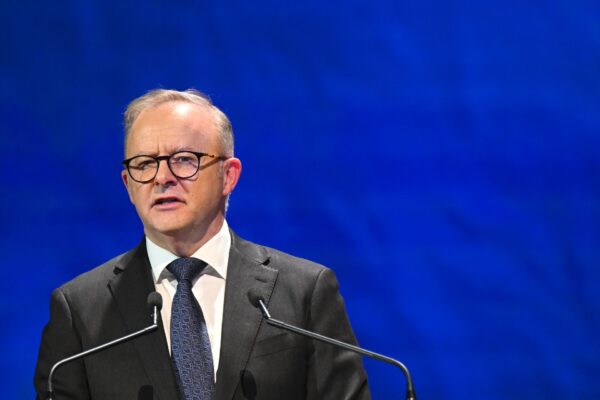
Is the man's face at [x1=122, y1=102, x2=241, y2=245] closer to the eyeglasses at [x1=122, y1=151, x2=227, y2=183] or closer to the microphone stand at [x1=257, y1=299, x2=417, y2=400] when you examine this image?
the eyeglasses at [x1=122, y1=151, x2=227, y2=183]

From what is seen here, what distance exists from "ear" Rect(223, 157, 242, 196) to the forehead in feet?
0.25

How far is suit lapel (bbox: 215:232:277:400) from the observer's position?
212 cm

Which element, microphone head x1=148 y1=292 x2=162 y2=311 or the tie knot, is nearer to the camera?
microphone head x1=148 y1=292 x2=162 y2=311

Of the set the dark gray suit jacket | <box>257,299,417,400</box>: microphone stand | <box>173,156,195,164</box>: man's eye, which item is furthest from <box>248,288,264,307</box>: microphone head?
<box>173,156,195,164</box>: man's eye

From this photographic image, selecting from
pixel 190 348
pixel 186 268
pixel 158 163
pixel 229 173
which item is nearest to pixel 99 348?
pixel 190 348

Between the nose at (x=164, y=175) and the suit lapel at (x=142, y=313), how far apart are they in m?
0.21

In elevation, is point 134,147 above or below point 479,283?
below

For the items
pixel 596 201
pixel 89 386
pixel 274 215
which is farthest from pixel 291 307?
pixel 596 201

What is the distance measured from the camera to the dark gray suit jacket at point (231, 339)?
213 centimetres

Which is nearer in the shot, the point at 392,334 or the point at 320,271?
the point at 320,271

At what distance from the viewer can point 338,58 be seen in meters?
2.94

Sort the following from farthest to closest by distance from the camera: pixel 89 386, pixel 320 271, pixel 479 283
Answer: pixel 479 283 → pixel 320 271 → pixel 89 386

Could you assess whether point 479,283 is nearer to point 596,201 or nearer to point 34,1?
point 596,201

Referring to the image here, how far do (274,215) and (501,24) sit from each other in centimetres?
90
